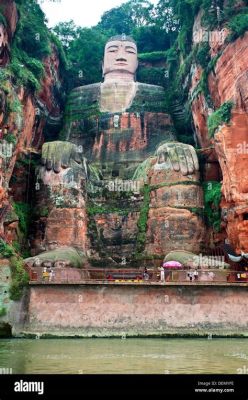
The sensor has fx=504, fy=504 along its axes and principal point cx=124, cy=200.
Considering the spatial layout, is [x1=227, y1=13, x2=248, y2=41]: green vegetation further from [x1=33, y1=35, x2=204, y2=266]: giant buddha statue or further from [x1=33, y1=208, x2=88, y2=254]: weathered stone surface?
[x1=33, y1=208, x2=88, y2=254]: weathered stone surface

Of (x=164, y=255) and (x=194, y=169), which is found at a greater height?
(x=194, y=169)

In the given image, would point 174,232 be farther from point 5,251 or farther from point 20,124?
point 20,124

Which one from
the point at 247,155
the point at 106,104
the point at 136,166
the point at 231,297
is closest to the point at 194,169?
the point at 247,155

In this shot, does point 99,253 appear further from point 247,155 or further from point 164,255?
point 247,155

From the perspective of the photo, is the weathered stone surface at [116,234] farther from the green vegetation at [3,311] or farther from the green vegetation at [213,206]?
the green vegetation at [3,311]

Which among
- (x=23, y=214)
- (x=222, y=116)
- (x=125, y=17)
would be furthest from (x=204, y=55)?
(x=125, y=17)

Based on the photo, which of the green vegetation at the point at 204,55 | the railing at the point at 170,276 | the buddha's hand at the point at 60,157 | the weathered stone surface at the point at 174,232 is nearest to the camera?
the railing at the point at 170,276

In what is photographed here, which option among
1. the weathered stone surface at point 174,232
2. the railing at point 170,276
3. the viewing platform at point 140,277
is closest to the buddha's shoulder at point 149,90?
the weathered stone surface at point 174,232
